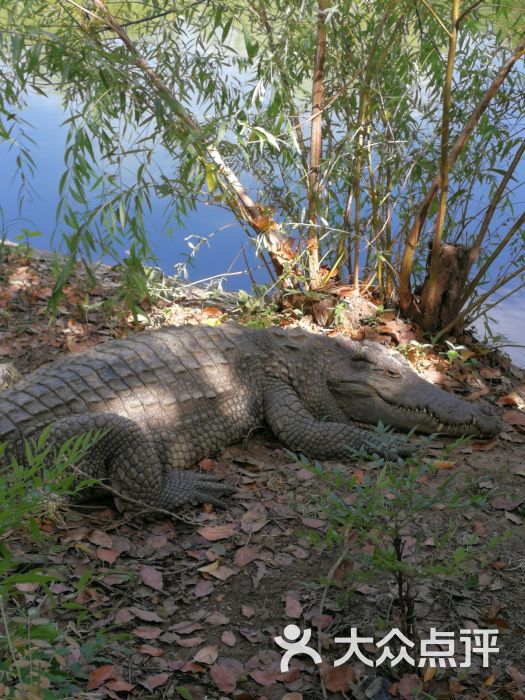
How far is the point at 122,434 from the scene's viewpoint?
3.34 m

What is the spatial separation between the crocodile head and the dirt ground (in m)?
0.18

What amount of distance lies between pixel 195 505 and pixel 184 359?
36.4 inches

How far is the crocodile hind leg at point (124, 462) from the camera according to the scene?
3.29 meters

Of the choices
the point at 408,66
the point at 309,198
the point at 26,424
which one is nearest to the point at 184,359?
the point at 26,424

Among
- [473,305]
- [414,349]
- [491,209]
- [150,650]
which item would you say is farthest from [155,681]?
[491,209]

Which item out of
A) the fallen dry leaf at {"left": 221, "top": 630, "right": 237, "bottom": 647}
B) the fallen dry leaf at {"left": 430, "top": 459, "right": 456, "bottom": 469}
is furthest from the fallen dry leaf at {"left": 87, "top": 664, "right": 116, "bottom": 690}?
the fallen dry leaf at {"left": 430, "top": 459, "right": 456, "bottom": 469}

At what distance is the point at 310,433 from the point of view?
408cm

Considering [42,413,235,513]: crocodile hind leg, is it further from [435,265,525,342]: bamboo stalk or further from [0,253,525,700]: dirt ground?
[435,265,525,342]: bamboo stalk

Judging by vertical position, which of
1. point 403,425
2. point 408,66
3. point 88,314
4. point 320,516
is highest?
point 408,66

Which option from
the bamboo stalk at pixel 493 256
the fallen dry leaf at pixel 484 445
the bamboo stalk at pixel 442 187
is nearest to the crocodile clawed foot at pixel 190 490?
the fallen dry leaf at pixel 484 445

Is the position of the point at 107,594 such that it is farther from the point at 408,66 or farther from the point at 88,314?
the point at 408,66

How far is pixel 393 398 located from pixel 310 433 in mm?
593

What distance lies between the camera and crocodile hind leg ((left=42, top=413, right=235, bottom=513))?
3.29 meters

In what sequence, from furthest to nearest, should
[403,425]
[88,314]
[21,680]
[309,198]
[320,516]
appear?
[88,314], [309,198], [403,425], [320,516], [21,680]
